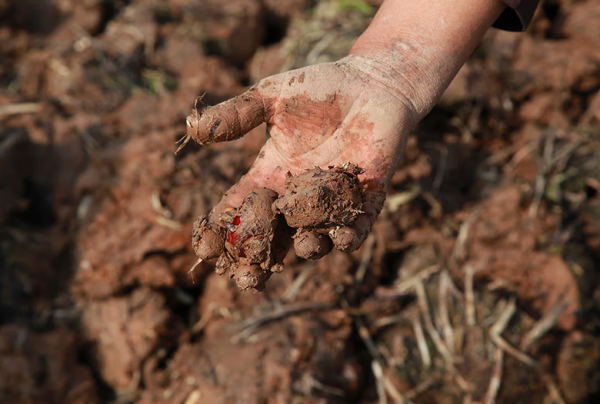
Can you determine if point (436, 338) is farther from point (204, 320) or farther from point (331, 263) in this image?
point (204, 320)

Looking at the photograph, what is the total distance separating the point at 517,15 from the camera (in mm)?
2566

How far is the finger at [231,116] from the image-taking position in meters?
2.09

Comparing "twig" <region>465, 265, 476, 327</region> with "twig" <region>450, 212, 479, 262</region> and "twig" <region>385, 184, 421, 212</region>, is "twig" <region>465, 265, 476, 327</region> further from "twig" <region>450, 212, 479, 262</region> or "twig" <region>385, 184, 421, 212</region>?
"twig" <region>385, 184, 421, 212</region>

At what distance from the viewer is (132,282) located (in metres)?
3.48

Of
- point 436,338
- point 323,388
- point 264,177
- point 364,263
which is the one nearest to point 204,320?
point 323,388

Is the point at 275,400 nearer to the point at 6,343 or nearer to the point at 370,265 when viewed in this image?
the point at 370,265

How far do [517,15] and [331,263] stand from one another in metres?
2.06

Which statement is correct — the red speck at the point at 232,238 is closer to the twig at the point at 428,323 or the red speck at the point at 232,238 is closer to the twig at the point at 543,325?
the twig at the point at 428,323

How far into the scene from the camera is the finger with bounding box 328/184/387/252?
79.7 inches

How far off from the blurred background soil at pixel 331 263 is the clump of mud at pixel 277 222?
53.7 inches

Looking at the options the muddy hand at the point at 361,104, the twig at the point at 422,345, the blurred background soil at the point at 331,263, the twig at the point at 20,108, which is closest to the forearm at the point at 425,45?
the muddy hand at the point at 361,104

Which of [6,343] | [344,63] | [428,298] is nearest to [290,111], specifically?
[344,63]

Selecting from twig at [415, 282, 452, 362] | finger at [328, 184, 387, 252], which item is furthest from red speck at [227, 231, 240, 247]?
twig at [415, 282, 452, 362]

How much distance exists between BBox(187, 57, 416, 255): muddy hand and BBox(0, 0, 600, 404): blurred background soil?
4.38 ft
